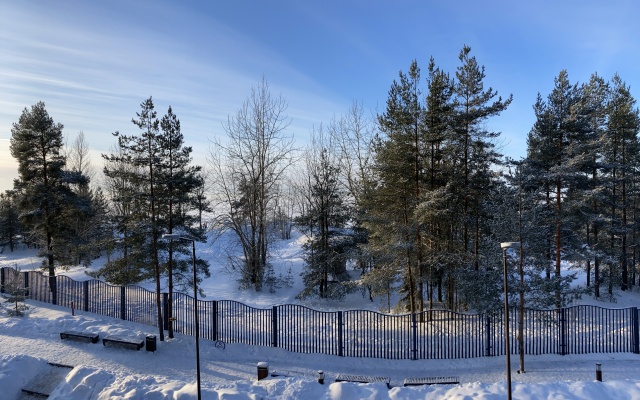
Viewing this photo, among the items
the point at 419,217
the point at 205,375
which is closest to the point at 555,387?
the point at 419,217

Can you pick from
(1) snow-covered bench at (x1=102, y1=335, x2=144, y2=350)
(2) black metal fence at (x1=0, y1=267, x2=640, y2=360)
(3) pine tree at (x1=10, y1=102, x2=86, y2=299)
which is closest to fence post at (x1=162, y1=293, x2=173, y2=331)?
(2) black metal fence at (x1=0, y1=267, x2=640, y2=360)

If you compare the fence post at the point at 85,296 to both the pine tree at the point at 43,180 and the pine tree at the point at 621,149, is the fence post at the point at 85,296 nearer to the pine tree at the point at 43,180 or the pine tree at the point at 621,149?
the pine tree at the point at 43,180

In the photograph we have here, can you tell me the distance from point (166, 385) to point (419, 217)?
1128cm

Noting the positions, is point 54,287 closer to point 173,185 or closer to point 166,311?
point 166,311

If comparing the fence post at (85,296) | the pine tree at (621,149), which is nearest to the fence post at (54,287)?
the fence post at (85,296)

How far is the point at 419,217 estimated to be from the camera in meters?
16.4

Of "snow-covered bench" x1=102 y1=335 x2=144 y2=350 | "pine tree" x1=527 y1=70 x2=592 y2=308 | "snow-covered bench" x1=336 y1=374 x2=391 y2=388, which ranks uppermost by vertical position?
"pine tree" x1=527 y1=70 x2=592 y2=308

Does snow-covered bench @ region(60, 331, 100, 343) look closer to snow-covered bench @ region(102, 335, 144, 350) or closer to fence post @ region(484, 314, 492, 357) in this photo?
snow-covered bench @ region(102, 335, 144, 350)

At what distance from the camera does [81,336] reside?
45.3 feet

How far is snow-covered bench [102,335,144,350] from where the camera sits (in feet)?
44.0

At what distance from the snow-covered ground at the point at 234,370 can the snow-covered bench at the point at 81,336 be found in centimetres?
21

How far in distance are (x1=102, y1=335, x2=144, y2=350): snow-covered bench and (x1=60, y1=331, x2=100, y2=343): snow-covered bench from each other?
445mm

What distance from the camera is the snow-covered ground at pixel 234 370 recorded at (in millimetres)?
9844

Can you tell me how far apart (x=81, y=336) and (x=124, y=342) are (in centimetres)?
181
